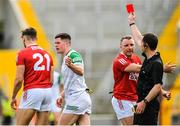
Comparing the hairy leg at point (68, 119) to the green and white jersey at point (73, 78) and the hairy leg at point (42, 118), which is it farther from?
the hairy leg at point (42, 118)

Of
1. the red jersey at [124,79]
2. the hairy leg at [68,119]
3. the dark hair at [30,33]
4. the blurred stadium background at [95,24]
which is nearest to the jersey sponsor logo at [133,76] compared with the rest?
the red jersey at [124,79]

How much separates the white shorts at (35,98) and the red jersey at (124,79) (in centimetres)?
130

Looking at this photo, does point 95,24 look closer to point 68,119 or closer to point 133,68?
point 133,68

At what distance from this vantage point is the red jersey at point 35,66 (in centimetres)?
1247

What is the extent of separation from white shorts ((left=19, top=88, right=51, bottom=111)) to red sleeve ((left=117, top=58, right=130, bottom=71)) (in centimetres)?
145

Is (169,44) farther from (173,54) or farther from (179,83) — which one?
(179,83)

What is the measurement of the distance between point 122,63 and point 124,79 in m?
0.31

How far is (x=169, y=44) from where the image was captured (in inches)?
1102

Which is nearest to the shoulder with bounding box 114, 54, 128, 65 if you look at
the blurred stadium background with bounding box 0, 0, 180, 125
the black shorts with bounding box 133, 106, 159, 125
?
the black shorts with bounding box 133, 106, 159, 125

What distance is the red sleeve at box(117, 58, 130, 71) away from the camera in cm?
1227

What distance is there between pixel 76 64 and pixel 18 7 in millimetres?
17654

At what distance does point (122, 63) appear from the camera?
485 inches

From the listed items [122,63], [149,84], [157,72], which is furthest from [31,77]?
[157,72]

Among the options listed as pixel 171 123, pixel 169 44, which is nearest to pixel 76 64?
pixel 171 123
